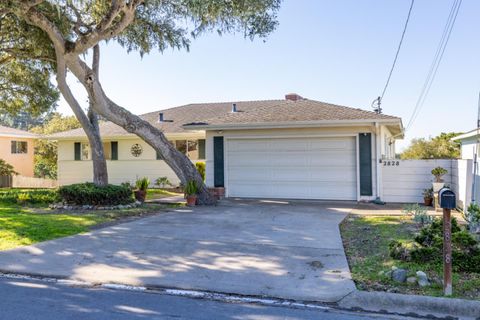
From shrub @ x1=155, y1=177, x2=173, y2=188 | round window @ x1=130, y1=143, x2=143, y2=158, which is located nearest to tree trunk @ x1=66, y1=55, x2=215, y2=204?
shrub @ x1=155, y1=177, x2=173, y2=188

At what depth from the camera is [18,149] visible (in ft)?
99.5

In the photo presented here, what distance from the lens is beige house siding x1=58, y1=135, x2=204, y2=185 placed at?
866 inches

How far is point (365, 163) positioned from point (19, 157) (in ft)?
85.0

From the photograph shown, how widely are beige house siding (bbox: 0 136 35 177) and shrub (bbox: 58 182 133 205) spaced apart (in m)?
19.1

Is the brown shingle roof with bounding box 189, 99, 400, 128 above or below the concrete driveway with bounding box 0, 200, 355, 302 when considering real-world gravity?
above

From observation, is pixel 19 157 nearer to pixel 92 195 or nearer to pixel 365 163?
pixel 92 195

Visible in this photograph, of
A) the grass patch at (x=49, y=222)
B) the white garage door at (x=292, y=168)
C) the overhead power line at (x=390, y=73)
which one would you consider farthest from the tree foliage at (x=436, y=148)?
the grass patch at (x=49, y=222)

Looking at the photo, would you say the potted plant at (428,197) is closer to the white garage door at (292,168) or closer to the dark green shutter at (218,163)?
the white garage door at (292,168)

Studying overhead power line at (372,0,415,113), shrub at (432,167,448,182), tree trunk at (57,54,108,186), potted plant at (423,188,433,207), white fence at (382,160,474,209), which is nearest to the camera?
shrub at (432,167,448,182)

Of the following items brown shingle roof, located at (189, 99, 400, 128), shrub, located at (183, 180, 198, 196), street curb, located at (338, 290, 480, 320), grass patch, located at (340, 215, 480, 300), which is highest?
brown shingle roof, located at (189, 99, 400, 128)

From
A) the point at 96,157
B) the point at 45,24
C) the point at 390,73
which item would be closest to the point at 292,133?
the point at 390,73

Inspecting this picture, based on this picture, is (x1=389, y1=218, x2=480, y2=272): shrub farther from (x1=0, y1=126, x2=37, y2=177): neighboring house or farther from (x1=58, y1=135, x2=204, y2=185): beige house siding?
(x1=0, y1=126, x2=37, y2=177): neighboring house

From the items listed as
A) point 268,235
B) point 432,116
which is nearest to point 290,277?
point 268,235

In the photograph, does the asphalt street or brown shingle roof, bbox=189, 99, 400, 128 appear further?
brown shingle roof, bbox=189, 99, 400, 128
